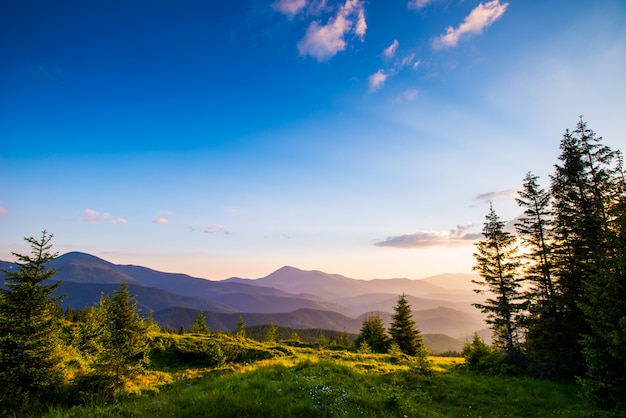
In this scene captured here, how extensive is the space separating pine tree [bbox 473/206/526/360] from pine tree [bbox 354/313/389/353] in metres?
19.8

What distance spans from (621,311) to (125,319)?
22611mm

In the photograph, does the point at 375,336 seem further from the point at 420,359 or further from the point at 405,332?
the point at 420,359

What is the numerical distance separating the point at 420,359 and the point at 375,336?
1022 inches

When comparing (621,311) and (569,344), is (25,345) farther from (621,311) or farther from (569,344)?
(569,344)

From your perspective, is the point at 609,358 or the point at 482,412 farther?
the point at 482,412

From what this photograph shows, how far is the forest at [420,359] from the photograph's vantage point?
33.6ft

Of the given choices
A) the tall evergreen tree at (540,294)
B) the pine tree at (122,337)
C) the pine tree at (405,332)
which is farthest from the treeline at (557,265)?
the pine tree at (122,337)

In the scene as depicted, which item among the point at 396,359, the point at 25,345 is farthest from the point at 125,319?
the point at 396,359

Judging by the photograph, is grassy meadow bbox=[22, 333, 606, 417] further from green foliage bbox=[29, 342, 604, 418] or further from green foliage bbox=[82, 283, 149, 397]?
green foliage bbox=[82, 283, 149, 397]

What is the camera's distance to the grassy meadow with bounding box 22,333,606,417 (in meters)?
9.04

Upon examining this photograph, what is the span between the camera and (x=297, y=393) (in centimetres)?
1059

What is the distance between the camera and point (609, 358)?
11.9 m

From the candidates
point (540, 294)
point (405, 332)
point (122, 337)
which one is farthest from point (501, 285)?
point (122, 337)

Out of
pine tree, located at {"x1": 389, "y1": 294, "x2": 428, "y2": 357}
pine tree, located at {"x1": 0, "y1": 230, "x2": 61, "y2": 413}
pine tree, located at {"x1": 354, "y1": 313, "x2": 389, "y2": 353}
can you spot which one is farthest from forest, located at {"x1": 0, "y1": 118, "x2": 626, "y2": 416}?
pine tree, located at {"x1": 354, "y1": 313, "x2": 389, "y2": 353}
